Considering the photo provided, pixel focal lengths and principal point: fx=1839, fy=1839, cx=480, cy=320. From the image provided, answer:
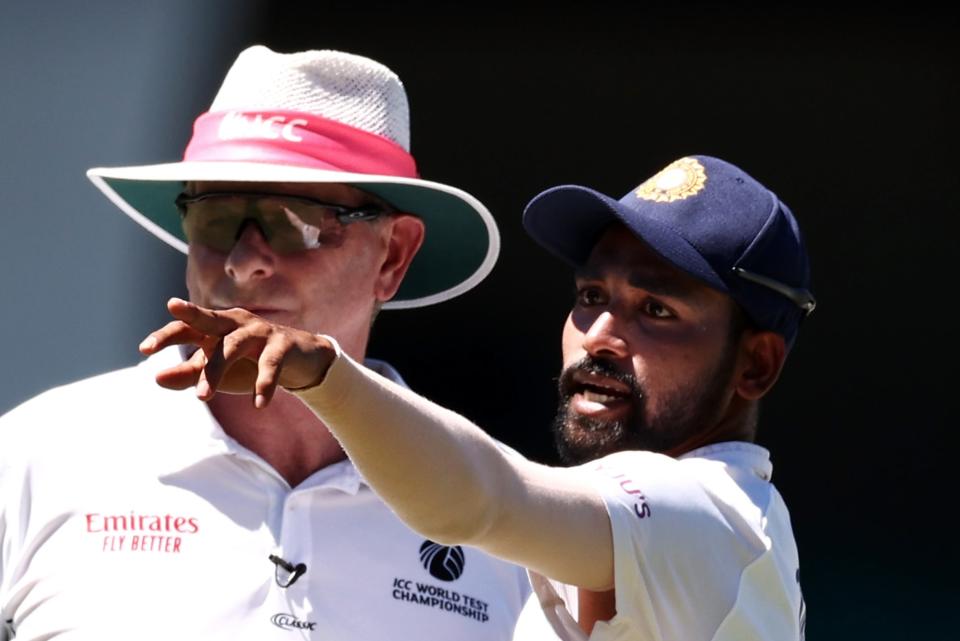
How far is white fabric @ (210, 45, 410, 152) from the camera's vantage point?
2.45m

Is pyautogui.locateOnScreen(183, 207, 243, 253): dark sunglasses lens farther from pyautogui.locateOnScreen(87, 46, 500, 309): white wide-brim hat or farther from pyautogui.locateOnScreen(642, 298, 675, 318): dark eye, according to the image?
pyautogui.locateOnScreen(642, 298, 675, 318): dark eye

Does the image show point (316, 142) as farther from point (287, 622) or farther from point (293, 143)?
point (287, 622)

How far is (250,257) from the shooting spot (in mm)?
2309

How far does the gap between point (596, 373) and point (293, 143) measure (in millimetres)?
610

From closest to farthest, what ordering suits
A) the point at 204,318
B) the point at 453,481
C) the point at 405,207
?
the point at 204,318
the point at 453,481
the point at 405,207

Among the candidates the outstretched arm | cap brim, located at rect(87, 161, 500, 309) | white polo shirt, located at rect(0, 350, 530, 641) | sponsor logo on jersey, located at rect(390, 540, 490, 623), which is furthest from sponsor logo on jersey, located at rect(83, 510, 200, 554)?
the outstretched arm

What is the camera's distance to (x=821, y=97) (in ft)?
13.1

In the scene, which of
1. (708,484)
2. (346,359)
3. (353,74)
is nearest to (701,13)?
(353,74)

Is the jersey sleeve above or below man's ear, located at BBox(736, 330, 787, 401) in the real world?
below

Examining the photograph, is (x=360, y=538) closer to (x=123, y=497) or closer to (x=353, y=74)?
(x=123, y=497)

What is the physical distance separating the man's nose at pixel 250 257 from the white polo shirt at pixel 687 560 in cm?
63

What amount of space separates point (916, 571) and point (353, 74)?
2.01 m

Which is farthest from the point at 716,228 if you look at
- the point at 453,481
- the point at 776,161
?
the point at 776,161

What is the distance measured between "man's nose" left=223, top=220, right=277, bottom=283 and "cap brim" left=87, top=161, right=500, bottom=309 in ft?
0.23
